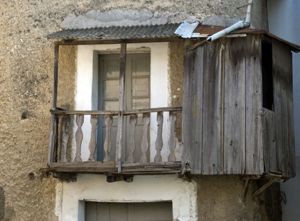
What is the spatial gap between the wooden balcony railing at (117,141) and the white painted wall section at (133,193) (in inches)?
15.9

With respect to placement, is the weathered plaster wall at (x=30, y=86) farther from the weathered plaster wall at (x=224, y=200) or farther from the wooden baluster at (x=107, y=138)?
the weathered plaster wall at (x=224, y=200)

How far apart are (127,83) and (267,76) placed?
7.86 feet

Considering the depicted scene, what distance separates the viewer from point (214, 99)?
9578 millimetres

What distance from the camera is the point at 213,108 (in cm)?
→ 955

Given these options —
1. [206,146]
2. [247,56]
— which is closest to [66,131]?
[206,146]

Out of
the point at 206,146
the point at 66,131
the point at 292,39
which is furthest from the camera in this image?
the point at 292,39

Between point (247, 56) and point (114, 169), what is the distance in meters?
2.70

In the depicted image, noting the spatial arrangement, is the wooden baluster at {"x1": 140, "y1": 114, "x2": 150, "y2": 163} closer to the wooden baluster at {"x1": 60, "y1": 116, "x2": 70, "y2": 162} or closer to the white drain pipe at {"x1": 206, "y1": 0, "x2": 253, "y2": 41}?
the wooden baluster at {"x1": 60, "y1": 116, "x2": 70, "y2": 162}

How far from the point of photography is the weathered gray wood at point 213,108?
9398mm

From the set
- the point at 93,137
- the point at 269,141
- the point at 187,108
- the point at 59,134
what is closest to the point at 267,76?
the point at 269,141

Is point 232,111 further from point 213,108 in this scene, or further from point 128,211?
point 128,211

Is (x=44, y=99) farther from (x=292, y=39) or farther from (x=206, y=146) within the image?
(x=292, y=39)

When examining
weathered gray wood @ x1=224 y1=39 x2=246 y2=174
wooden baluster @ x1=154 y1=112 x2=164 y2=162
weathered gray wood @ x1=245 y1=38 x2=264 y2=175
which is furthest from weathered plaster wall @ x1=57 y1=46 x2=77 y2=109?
weathered gray wood @ x1=245 y1=38 x2=264 y2=175

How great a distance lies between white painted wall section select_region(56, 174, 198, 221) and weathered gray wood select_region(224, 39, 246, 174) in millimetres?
948
